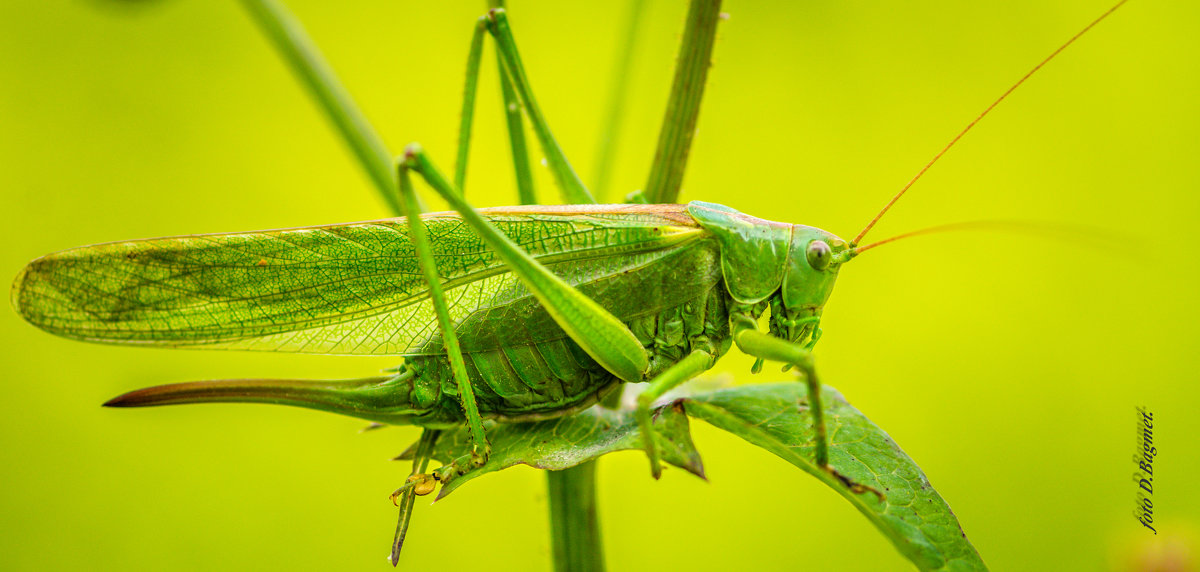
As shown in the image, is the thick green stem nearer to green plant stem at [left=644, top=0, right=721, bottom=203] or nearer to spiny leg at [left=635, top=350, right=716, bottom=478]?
spiny leg at [left=635, top=350, right=716, bottom=478]

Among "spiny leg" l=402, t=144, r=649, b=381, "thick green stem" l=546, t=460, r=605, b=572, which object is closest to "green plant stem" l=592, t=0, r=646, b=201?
"spiny leg" l=402, t=144, r=649, b=381

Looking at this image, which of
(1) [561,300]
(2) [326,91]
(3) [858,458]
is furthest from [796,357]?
(2) [326,91]

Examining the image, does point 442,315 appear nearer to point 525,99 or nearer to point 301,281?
point 301,281

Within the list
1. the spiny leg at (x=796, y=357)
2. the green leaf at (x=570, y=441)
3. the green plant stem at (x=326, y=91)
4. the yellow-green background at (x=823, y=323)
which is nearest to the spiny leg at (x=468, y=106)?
the green plant stem at (x=326, y=91)

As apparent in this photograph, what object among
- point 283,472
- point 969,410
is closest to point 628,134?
point 969,410

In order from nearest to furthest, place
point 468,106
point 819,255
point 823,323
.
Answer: point 819,255 → point 468,106 → point 823,323

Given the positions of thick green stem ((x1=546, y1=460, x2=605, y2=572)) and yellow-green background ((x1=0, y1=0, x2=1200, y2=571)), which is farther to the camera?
yellow-green background ((x1=0, y1=0, x2=1200, y2=571))

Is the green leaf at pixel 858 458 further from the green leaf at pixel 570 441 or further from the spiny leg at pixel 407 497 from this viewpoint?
the spiny leg at pixel 407 497
